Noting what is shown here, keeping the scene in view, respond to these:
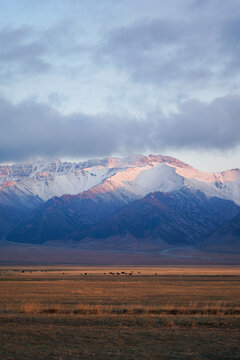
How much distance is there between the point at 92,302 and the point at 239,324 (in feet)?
49.6

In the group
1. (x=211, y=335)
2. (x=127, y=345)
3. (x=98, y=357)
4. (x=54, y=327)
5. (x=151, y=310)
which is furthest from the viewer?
(x=151, y=310)

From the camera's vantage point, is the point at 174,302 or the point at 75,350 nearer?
the point at 75,350

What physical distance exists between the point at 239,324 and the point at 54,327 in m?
7.89

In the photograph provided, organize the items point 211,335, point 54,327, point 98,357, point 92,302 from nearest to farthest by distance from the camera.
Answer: point 98,357 → point 211,335 → point 54,327 → point 92,302

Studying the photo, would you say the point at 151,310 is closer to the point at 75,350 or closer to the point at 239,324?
the point at 239,324

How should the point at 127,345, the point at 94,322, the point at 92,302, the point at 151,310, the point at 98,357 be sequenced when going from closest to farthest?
1. the point at 98,357
2. the point at 127,345
3. the point at 94,322
4. the point at 151,310
5. the point at 92,302

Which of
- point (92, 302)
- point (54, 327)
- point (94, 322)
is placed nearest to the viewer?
point (54, 327)

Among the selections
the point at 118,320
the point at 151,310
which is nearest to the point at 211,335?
the point at 118,320

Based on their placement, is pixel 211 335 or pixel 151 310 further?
pixel 151 310

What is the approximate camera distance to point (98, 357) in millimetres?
16375

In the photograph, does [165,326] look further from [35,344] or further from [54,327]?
[35,344]

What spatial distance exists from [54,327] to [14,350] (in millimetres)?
4497

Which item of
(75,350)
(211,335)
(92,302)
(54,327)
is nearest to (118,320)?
(54,327)

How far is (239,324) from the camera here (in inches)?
888
